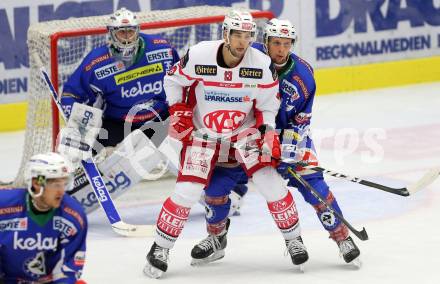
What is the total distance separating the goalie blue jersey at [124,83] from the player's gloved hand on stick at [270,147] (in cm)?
136

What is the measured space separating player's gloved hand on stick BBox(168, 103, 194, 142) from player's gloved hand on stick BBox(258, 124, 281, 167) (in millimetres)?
318

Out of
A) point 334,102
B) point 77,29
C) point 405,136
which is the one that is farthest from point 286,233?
point 334,102

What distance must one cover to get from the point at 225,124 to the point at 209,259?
65cm

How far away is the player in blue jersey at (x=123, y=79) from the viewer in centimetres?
650

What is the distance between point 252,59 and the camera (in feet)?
17.8

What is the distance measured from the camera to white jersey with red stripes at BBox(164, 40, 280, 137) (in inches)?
214

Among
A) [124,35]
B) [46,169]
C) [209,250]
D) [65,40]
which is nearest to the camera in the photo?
[46,169]

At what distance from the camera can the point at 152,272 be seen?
5445 mm

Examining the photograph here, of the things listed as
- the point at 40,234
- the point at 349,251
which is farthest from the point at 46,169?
the point at 349,251

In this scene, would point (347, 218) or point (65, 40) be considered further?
point (65, 40)

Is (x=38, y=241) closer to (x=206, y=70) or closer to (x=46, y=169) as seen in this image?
(x=46, y=169)

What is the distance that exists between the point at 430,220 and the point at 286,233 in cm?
117

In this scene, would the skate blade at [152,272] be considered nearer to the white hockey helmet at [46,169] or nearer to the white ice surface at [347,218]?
the white ice surface at [347,218]

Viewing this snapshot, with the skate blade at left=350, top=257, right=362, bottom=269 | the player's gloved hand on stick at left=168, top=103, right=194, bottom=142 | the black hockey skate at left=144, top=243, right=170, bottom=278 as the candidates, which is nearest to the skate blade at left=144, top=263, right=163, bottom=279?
the black hockey skate at left=144, top=243, right=170, bottom=278
